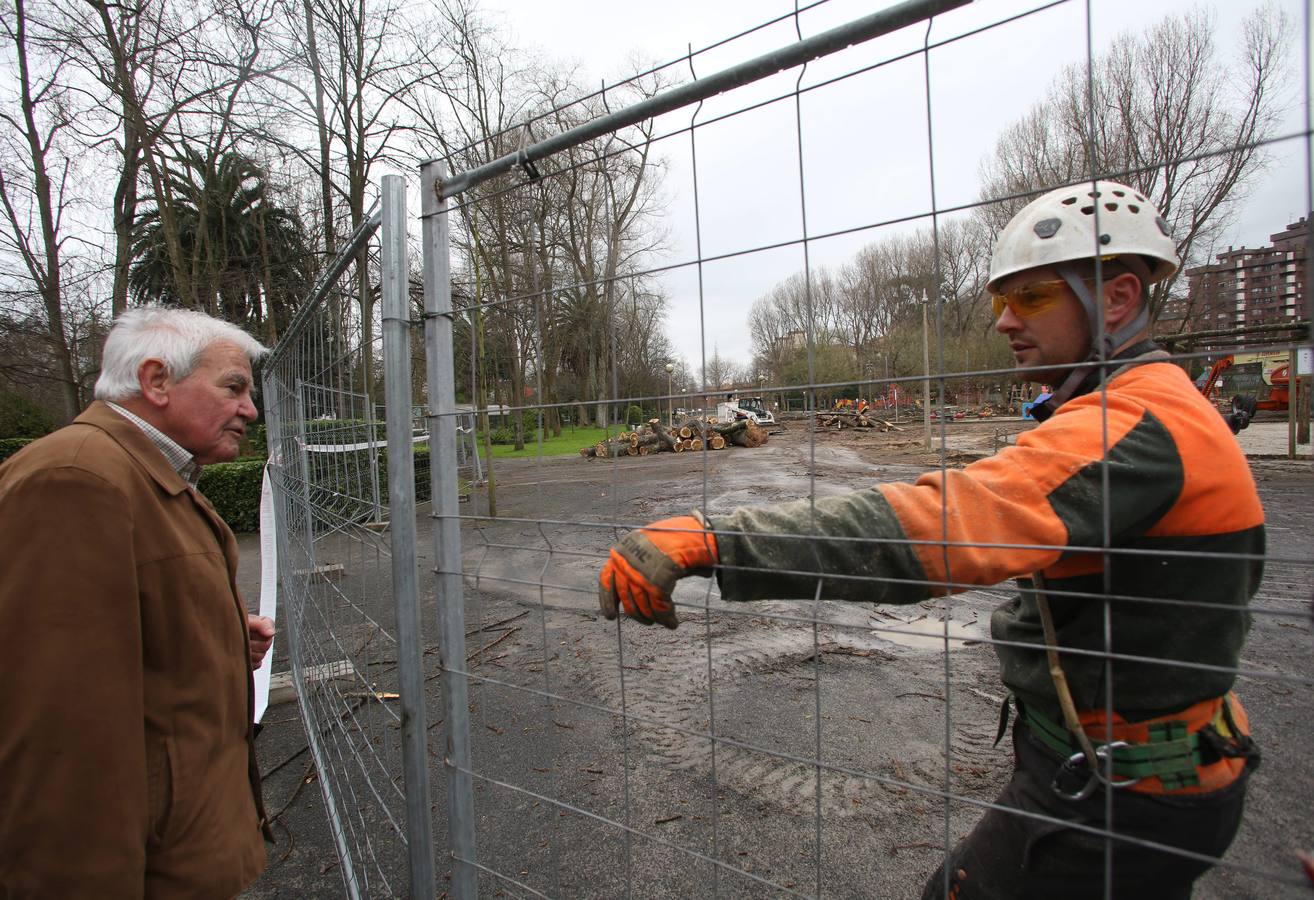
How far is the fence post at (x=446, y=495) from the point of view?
150 centimetres

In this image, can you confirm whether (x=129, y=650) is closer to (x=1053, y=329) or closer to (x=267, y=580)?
(x=1053, y=329)

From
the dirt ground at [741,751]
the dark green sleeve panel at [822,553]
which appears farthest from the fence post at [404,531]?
the dark green sleeve panel at [822,553]

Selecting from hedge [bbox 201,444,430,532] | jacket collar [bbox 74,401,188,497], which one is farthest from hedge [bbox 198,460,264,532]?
jacket collar [bbox 74,401,188,497]

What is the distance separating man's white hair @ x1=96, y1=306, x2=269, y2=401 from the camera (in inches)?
62.1

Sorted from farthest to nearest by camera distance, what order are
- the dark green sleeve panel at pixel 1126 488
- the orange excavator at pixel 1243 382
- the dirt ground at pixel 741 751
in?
the dirt ground at pixel 741 751 → the orange excavator at pixel 1243 382 → the dark green sleeve panel at pixel 1126 488

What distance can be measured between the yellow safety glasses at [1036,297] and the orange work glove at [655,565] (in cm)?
65

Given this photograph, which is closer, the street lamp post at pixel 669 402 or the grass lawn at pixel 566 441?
the street lamp post at pixel 669 402

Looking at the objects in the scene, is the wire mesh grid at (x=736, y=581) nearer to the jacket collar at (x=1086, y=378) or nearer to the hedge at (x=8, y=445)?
the jacket collar at (x=1086, y=378)

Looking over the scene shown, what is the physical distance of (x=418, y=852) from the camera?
5.22ft

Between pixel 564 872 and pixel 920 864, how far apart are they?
1.30 m

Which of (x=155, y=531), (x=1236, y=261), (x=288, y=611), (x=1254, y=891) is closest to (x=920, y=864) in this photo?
(x=1254, y=891)

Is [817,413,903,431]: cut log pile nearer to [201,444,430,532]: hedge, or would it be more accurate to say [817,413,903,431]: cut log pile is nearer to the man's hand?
the man's hand

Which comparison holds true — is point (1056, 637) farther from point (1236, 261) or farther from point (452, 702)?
point (452, 702)

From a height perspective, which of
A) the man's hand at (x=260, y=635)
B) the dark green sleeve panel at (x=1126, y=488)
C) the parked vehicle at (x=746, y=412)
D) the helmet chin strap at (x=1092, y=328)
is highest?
the helmet chin strap at (x=1092, y=328)
